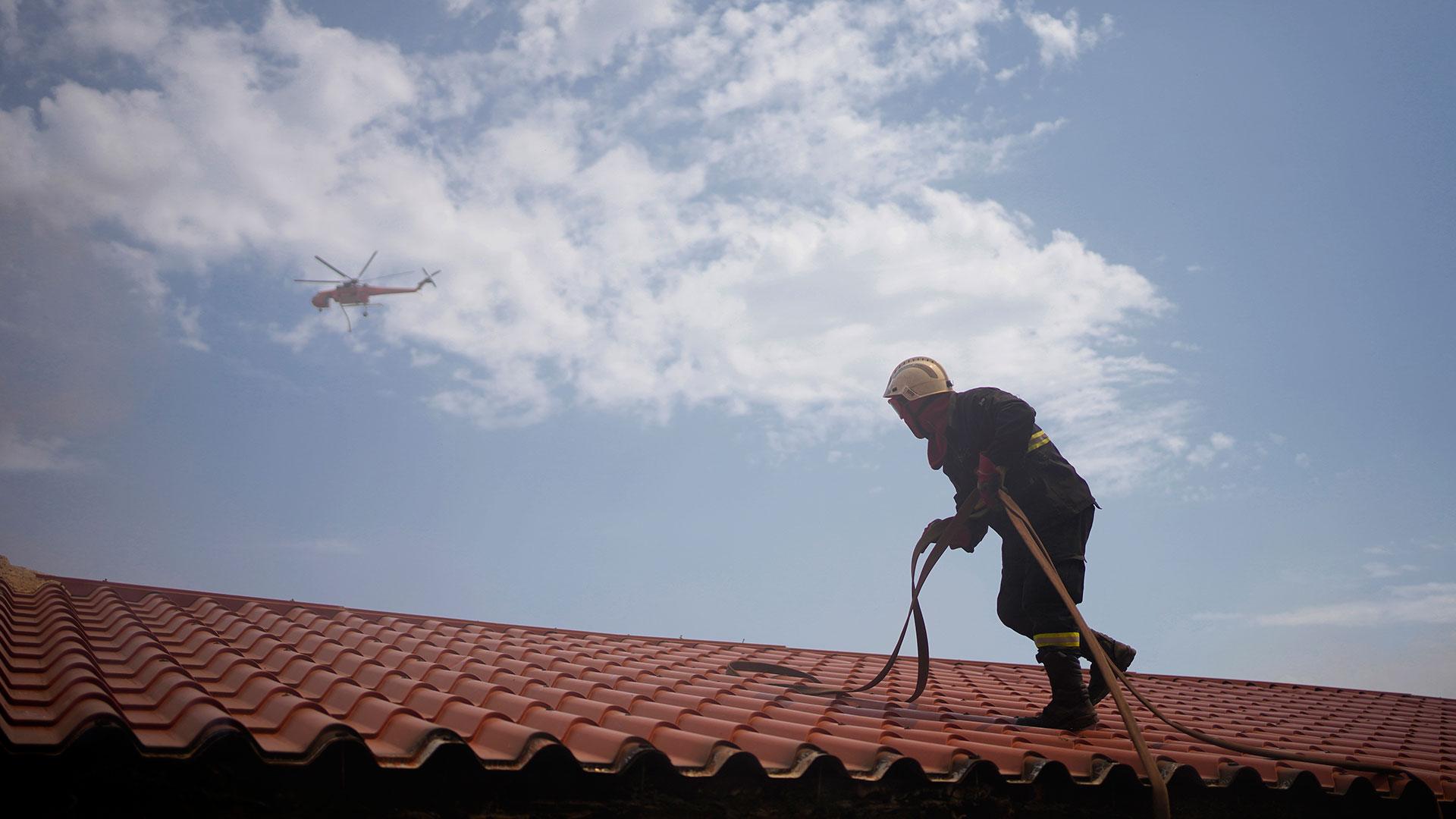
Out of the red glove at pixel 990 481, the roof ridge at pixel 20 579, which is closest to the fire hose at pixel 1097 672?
the red glove at pixel 990 481

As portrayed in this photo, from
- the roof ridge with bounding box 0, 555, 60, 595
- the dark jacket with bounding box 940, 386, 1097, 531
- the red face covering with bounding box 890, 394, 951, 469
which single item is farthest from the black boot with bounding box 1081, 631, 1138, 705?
A: the roof ridge with bounding box 0, 555, 60, 595

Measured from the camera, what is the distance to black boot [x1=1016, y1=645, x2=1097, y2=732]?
15.0ft

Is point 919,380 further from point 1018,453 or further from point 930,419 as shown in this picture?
point 1018,453

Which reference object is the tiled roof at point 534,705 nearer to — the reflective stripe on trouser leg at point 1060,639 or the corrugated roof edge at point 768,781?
the corrugated roof edge at point 768,781

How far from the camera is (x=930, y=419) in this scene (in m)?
5.34

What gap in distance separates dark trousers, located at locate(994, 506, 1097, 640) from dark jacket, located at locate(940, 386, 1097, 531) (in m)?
0.07

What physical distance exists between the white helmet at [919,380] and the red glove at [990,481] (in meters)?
0.48

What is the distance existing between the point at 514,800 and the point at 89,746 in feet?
3.71

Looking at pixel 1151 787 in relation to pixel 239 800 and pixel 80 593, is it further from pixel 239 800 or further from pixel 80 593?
pixel 80 593

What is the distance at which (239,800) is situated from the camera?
2566 mm

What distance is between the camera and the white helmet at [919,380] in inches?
209

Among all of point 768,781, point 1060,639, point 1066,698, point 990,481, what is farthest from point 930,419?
point 768,781

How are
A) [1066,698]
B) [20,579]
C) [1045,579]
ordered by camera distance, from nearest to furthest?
[1066,698], [1045,579], [20,579]

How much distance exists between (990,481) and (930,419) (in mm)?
530
